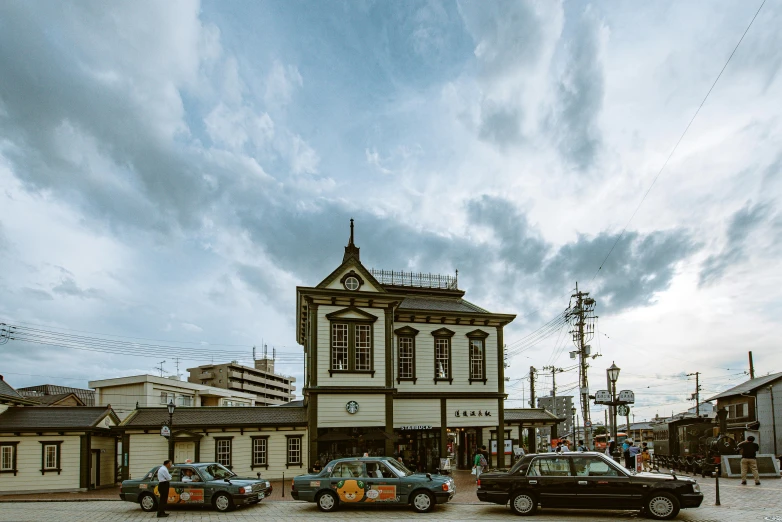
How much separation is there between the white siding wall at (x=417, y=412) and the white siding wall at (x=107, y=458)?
1475cm

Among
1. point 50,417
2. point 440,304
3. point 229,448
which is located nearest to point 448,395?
point 440,304

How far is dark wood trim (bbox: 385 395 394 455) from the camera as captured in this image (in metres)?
31.6

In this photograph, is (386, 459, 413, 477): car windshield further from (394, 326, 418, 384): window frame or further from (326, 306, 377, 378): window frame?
(394, 326, 418, 384): window frame

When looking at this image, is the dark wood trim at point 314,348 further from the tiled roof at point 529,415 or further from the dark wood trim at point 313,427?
the tiled roof at point 529,415

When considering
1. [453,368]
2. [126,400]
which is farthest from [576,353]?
[126,400]

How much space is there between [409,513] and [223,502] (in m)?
5.87

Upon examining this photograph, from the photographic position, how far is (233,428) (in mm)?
30969

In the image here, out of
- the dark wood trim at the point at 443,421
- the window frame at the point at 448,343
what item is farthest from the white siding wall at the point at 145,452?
the window frame at the point at 448,343

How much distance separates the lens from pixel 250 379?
12612 centimetres

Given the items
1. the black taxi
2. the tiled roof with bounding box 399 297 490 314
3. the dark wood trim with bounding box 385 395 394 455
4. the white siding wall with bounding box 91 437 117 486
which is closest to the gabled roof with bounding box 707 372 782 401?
the tiled roof with bounding box 399 297 490 314

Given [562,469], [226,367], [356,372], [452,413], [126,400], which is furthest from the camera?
[226,367]

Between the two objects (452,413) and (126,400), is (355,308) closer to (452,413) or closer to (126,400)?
(452,413)

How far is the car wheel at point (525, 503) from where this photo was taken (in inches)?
687

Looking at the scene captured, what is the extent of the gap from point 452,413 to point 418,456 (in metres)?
3.01
